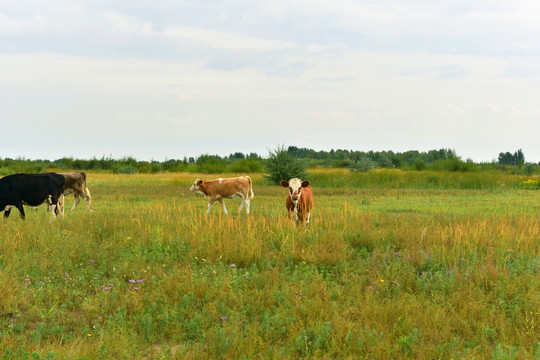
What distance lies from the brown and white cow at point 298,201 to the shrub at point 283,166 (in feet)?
67.0

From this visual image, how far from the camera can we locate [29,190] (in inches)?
553

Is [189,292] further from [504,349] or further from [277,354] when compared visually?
[504,349]

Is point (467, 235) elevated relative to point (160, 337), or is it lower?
elevated

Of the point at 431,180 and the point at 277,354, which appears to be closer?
the point at 277,354

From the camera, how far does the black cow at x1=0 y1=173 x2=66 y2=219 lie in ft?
44.4

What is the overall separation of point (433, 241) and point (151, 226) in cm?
→ 717

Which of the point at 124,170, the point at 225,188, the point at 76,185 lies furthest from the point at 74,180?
the point at 124,170

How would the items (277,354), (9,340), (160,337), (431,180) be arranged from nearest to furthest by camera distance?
(277,354) < (9,340) < (160,337) < (431,180)

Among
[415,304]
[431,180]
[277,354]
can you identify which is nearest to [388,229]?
[415,304]

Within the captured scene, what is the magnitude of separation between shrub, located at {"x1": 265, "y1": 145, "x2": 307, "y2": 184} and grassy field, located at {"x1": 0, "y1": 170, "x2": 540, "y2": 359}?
21399 millimetres

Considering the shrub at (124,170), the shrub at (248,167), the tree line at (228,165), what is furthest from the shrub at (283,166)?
the shrub at (124,170)

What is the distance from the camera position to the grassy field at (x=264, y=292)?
5516 mm

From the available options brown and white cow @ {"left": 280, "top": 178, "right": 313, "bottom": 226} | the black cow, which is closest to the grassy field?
brown and white cow @ {"left": 280, "top": 178, "right": 313, "bottom": 226}

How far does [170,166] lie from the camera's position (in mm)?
56562
